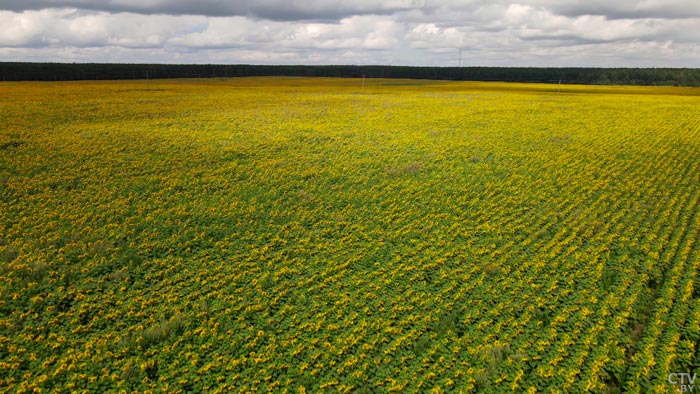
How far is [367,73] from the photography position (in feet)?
512

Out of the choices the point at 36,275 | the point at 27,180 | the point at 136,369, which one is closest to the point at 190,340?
the point at 136,369

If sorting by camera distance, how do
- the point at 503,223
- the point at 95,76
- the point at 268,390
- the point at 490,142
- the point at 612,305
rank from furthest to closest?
the point at 95,76 < the point at 490,142 < the point at 503,223 < the point at 612,305 < the point at 268,390

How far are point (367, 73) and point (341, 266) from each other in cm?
14861

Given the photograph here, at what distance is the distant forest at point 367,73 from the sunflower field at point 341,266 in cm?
8872

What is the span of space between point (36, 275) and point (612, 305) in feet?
52.3

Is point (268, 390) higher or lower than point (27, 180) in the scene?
lower

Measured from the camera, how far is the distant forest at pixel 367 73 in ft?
340

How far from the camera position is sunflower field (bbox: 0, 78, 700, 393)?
995 cm

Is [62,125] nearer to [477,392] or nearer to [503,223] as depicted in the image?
[503,223]

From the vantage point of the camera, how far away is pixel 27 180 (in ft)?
67.1

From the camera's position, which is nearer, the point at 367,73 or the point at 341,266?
the point at 341,266

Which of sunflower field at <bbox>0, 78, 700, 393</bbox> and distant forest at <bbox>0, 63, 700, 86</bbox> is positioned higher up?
distant forest at <bbox>0, 63, 700, 86</bbox>

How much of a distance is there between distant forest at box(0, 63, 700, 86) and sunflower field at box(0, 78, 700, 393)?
88.7 m

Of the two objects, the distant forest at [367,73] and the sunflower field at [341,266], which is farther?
the distant forest at [367,73]
